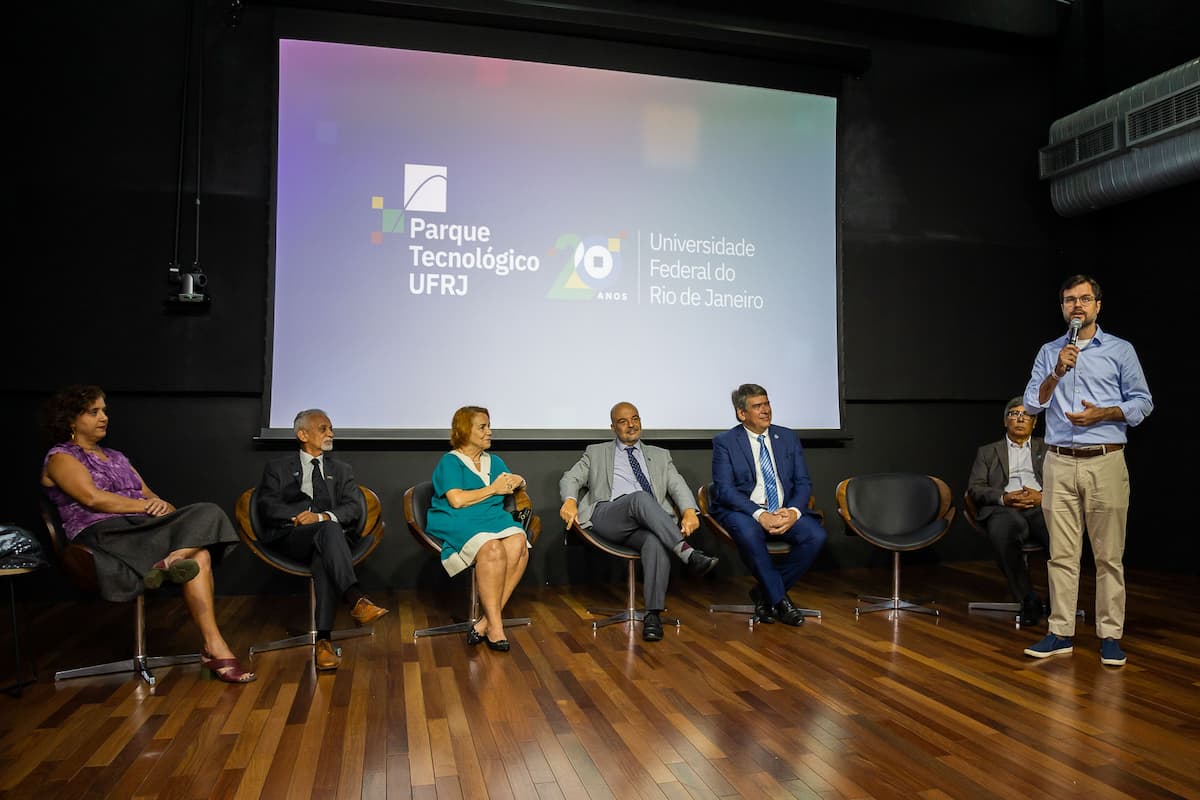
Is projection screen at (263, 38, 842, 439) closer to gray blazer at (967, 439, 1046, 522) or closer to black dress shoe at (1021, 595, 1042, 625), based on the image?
gray blazer at (967, 439, 1046, 522)

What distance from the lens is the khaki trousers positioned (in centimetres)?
379

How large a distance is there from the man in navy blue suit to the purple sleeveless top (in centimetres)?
294

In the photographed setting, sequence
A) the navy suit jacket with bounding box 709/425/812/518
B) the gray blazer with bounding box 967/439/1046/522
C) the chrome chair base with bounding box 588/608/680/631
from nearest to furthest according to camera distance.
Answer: the chrome chair base with bounding box 588/608/680/631, the navy suit jacket with bounding box 709/425/812/518, the gray blazer with bounding box 967/439/1046/522

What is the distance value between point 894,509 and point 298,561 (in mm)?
3396

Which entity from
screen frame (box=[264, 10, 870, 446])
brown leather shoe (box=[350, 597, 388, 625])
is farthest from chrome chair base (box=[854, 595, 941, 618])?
brown leather shoe (box=[350, 597, 388, 625])

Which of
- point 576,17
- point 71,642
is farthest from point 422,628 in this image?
point 576,17

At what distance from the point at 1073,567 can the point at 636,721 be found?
7.20 feet

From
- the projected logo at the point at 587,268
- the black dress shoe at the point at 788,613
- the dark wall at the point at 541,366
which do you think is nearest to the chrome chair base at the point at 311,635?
the dark wall at the point at 541,366

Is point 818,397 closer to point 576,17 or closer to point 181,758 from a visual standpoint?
point 576,17

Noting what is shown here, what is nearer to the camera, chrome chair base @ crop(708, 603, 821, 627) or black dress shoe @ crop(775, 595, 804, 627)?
black dress shoe @ crop(775, 595, 804, 627)

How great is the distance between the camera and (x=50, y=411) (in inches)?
149

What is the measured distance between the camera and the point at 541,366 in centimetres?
563

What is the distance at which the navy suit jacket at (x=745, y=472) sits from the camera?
478cm

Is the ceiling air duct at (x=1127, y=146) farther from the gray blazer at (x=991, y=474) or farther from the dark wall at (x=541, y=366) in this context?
the gray blazer at (x=991, y=474)
